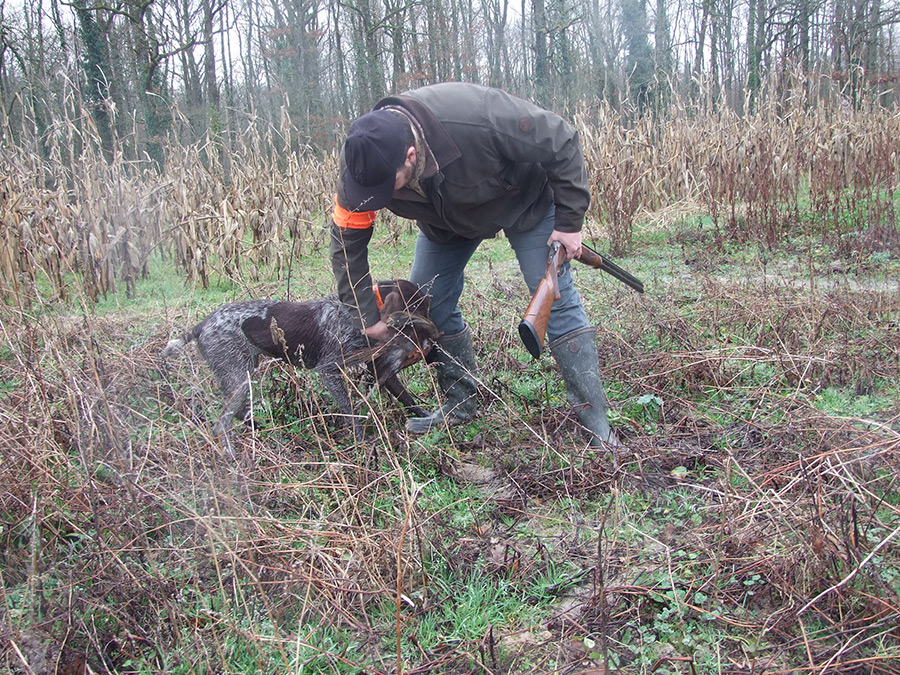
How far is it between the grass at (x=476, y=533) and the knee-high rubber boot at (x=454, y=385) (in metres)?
0.14

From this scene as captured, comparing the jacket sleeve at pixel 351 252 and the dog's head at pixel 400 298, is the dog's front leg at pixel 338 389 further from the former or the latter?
the jacket sleeve at pixel 351 252

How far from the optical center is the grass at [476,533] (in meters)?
2.21

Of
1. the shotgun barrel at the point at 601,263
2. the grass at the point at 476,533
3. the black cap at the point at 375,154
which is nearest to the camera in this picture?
the grass at the point at 476,533

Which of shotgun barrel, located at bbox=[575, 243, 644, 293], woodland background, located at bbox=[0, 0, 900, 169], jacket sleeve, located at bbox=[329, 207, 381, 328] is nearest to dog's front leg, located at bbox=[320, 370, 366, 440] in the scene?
jacket sleeve, located at bbox=[329, 207, 381, 328]

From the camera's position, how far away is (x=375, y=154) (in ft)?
9.96

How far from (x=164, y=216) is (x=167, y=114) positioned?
12939 mm

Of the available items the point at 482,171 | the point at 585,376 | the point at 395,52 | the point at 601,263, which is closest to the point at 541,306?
the point at 585,376

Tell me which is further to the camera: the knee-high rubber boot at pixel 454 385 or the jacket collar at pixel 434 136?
the knee-high rubber boot at pixel 454 385

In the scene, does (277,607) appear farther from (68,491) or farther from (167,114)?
(167,114)

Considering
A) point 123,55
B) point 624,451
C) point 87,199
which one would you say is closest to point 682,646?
point 624,451

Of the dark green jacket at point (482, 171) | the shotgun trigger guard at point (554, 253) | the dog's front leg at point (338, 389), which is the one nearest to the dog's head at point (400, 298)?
the dark green jacket at point (482, 171)

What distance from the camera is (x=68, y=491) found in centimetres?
284

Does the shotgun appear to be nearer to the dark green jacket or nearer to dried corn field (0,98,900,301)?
the dark green jacket

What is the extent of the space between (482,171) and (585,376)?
1238 millimetres
